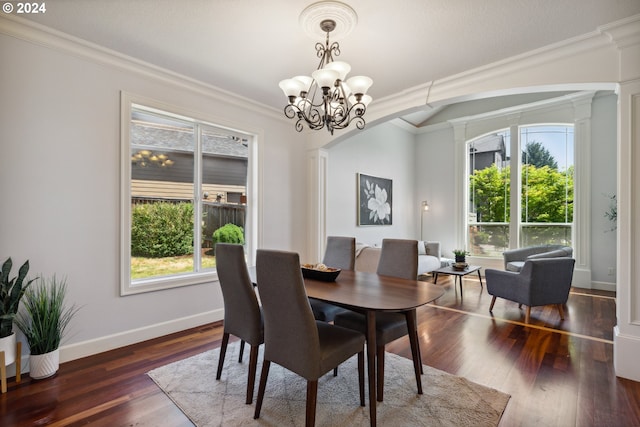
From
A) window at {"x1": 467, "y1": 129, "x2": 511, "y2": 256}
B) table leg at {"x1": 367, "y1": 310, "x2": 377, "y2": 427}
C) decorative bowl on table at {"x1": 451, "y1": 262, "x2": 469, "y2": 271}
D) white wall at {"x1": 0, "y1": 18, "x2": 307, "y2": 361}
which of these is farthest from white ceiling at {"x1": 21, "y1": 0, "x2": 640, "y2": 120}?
window at {"x1": 467, "y1": 129, "x2": 511, "y2": 256}

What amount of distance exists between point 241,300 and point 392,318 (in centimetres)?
109

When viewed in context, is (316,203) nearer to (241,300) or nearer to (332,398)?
(241,300)

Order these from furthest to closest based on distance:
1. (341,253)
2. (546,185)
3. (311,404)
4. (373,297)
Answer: (546,185)
(341,253)
(373,297)
(311,404)

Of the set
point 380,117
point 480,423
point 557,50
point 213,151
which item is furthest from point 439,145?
point 480,423

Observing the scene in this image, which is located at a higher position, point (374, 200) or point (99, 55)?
point (99, 55)

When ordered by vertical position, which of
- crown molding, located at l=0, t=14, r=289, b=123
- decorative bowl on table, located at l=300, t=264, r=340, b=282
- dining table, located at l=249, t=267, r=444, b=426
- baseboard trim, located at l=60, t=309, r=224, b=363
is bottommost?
baseboard trim, located at l=60, t=309, r=224, b=363

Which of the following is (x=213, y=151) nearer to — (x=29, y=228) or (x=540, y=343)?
(x=29, y=228)

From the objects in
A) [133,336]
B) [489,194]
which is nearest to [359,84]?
[133,336]

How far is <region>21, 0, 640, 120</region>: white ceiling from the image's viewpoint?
2.13 meters

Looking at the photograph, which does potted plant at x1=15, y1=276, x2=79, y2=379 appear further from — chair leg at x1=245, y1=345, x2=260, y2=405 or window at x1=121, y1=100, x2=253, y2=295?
chair leg at x1=245, y1=345, x2=260, y2=405

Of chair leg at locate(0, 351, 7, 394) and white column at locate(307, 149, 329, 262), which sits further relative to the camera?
white column at locate(307, 149, 329, 262)

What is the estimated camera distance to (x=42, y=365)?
2289mm

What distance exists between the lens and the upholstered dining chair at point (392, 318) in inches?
80.5

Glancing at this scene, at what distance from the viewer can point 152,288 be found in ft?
10.1
